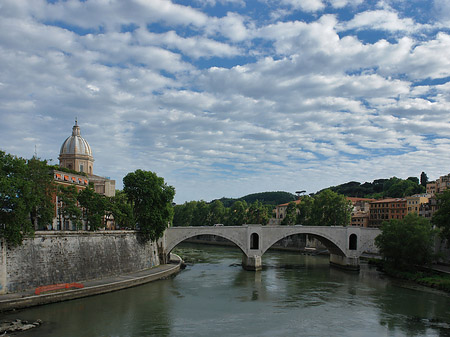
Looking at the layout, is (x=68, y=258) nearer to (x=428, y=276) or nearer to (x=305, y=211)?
(x=428, y=276)

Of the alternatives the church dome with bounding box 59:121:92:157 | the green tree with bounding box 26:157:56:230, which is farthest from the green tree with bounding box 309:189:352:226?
the green tree with bounding box 26:157:56:230

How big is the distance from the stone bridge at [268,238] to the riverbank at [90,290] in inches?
181

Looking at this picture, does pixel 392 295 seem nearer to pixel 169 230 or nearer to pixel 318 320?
pixel 318 320

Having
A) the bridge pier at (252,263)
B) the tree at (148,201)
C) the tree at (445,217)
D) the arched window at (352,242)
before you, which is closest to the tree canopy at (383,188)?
the arched window at (352,242)

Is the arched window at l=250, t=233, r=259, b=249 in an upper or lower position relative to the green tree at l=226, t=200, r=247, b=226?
lower

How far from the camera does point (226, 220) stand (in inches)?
3036

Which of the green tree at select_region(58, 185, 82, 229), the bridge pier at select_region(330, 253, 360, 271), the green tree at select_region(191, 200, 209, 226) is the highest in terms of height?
the green tree at select_region(58, 185, 82, 229)

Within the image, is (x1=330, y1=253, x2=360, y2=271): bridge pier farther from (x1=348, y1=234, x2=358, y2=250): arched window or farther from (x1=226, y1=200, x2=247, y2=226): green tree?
(x1=226, y1=200, x2=247, y2=226): green tree

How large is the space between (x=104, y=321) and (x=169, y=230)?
17935 mm

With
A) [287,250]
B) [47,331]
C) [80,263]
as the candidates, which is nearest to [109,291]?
[80,263]

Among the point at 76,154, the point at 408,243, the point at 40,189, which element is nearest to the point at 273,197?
the point at 76,154

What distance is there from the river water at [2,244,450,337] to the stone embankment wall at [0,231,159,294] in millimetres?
2632

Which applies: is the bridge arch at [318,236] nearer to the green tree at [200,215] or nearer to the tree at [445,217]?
the tree at [445,217]

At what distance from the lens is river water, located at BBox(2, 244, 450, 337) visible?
1855 centimetres
